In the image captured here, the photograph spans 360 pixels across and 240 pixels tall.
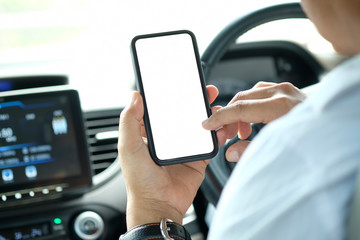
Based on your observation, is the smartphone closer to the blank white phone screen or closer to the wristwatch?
the blank white phone screen

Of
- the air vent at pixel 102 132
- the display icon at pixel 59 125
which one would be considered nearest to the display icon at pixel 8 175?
the display icon at pixel 59 125

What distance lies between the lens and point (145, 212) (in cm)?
86

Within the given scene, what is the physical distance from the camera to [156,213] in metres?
0.86

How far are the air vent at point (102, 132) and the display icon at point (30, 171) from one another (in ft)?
0.85

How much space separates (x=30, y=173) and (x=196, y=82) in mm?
625

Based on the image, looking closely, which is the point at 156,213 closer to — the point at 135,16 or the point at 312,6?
the point at 312,6

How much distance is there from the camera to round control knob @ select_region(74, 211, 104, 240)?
1420 millimetres

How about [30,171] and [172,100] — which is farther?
[30,171]

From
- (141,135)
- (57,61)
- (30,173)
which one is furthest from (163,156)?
(57,61)

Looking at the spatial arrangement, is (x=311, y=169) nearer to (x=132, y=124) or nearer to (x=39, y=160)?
(x=132, y=124)

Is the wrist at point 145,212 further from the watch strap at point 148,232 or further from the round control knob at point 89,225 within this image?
the round control knob at point 89,225

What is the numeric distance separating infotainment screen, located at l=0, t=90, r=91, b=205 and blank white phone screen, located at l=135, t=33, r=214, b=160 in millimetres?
474

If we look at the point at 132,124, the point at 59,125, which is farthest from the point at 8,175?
the point at 132,124

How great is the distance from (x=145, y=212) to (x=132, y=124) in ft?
0.49
